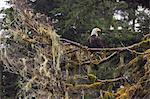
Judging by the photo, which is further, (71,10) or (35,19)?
(71,10)

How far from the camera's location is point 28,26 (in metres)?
A: 6.46

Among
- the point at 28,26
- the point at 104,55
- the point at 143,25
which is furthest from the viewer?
the point at 143,25

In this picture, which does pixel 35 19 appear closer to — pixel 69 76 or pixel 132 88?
pixel 69 76

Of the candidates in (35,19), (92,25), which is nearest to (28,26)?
(35,19)

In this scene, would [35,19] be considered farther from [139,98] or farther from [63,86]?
[139,98]

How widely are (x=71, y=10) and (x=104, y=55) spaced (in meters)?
7.69

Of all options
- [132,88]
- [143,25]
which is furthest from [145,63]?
[143,25]

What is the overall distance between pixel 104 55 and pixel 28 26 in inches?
48.7

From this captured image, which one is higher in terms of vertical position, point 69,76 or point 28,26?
point 28,26

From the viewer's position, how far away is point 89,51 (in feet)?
22.4

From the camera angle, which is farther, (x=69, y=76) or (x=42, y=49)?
(x=69, y=76)

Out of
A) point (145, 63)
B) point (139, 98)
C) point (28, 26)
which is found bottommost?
point (139, 98)

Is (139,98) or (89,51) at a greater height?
(89,51)

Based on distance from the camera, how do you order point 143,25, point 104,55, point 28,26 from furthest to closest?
point 143,25
point 104,55
point 28,26
